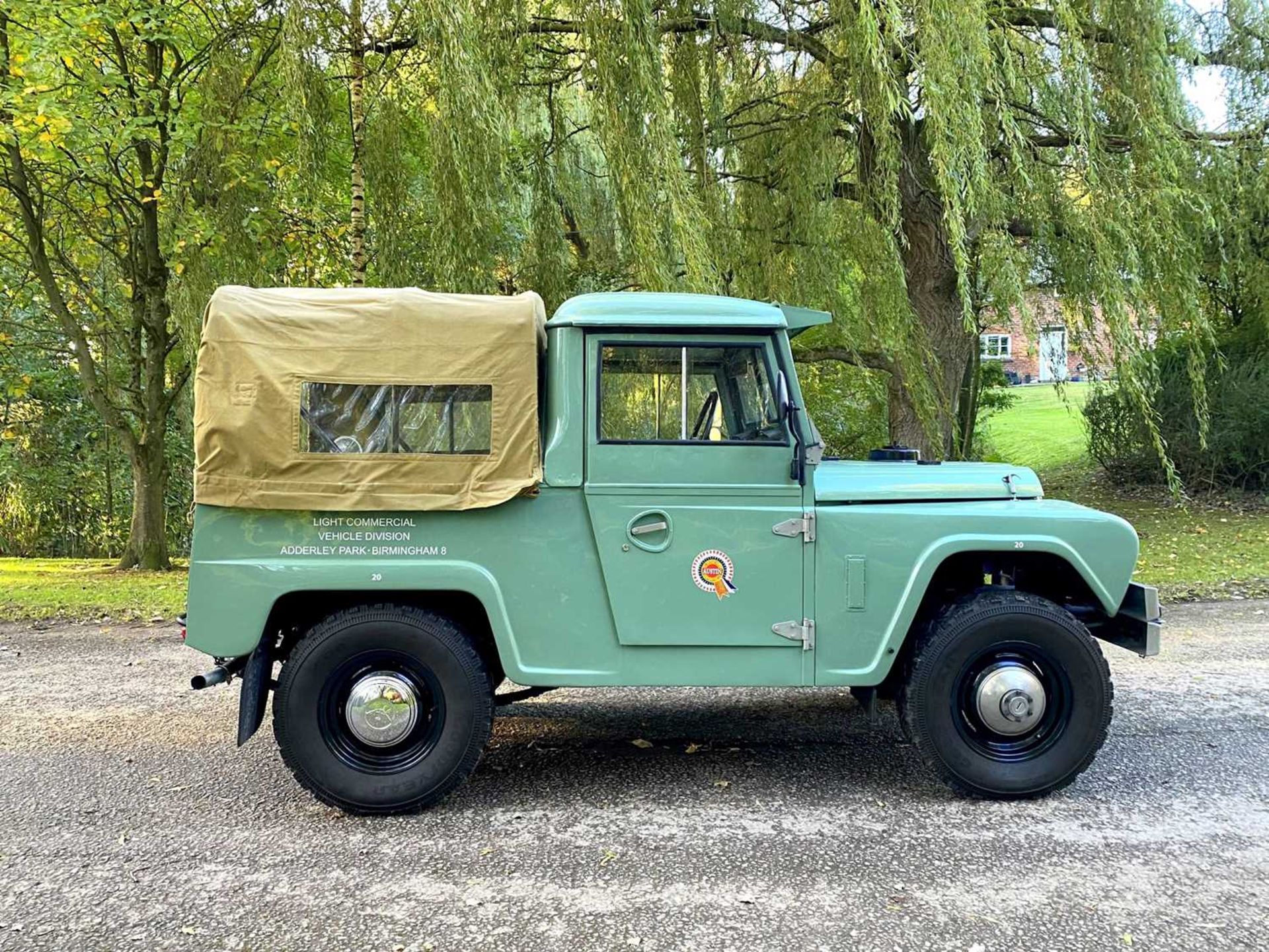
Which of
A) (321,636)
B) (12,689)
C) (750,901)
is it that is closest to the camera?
(750,901)

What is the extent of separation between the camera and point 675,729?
189 inches

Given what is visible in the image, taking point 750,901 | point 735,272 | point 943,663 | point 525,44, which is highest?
point 525,44

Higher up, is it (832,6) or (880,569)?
(832,6)

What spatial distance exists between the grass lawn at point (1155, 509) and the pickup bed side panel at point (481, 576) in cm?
628

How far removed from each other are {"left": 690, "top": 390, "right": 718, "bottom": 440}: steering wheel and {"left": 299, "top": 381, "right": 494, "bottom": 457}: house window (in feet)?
2.94

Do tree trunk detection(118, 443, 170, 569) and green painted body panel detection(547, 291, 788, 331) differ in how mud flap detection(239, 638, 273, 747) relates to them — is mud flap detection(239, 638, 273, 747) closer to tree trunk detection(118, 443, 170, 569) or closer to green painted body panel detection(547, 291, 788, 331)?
green painted body panel detection(547, 291, 788, 331)

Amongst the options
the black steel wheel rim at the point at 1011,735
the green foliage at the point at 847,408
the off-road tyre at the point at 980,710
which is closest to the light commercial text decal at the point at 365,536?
the off-road tyre at the point at 980,710

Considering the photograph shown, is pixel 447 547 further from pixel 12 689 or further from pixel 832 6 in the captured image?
pixel 832 6

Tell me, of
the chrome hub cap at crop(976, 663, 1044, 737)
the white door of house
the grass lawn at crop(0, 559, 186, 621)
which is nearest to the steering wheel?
the chrome hub cap at crop(976, 663, 1044, 737)

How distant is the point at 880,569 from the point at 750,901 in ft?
4.93

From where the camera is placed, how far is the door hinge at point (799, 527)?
3793 mm

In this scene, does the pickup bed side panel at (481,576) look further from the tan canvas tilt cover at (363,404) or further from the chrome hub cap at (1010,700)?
the chrome hub cap at (1010,700)

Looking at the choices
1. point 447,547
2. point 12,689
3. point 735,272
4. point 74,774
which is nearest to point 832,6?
point 735,272

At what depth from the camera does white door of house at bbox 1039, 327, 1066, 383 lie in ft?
26.1
